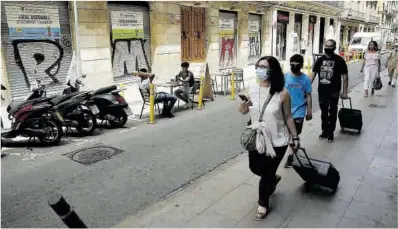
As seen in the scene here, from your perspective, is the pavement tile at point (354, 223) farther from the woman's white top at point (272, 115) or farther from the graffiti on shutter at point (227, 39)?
the graffiti on shutter at point (227, 39)

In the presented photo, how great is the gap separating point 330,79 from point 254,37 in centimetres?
1568

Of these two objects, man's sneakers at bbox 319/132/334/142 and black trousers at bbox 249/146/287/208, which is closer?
black trousers at bbox 249/146/287/208

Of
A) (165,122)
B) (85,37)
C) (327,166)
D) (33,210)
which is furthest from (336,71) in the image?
(85,37)

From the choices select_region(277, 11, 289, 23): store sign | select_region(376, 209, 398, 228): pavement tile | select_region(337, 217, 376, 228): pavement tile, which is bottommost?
select_region(376, 209, 398, 228): pavement tile

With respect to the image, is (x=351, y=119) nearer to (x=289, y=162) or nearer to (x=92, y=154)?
(x=289, y=162)

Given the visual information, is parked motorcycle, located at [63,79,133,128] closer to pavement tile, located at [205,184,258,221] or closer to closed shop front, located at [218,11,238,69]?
pavement tile, located at [205,184,258,221]

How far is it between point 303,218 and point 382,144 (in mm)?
3467

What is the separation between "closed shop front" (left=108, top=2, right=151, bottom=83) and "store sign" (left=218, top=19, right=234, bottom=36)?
5.47m

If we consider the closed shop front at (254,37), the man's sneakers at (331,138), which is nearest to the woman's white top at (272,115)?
the man's sneakers at (331,138)

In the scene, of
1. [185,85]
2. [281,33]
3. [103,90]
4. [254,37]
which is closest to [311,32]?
[281,33]

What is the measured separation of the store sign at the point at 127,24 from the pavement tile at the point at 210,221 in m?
9.28

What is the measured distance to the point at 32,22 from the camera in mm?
9367

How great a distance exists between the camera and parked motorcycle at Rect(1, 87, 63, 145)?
638cm

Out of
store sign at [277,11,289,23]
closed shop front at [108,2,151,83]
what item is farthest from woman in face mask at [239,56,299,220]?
store sign at [277,11,289,23]
